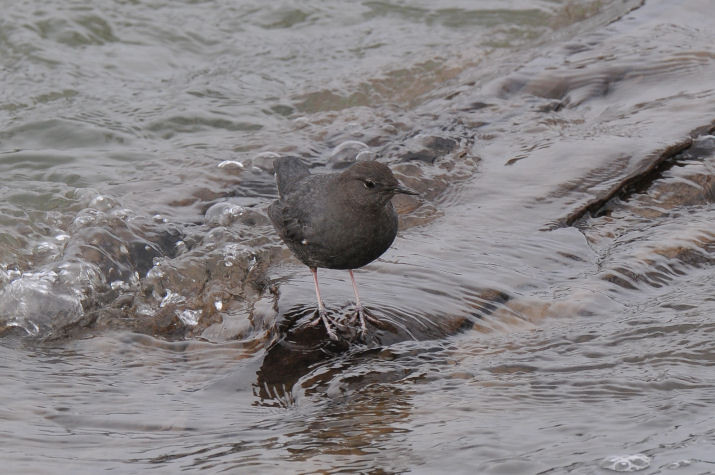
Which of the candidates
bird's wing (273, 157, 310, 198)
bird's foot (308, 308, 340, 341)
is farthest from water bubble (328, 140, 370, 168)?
bird's foot (308, 308, 340, 341)

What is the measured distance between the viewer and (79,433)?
371 cm

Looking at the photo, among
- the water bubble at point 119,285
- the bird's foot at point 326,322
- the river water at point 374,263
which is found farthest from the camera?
the water bubble at point 119,285

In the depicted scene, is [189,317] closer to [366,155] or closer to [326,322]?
[326,322]

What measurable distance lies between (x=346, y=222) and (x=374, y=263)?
2.44 feet

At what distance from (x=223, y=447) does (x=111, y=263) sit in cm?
240

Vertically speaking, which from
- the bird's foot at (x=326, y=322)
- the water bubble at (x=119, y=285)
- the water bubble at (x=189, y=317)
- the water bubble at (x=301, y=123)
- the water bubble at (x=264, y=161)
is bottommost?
the water bubble at (x=189, y=317)

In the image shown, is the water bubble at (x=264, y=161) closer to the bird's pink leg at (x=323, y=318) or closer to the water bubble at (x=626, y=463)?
the bird's pink leg at (x=323, y=318)

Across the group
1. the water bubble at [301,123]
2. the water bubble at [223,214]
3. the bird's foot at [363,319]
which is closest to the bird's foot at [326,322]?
the bird's foot at [363,319]

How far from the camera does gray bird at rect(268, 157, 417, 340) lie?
4.45m

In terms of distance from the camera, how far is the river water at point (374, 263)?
3.55 metres

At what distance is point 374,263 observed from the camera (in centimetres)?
518

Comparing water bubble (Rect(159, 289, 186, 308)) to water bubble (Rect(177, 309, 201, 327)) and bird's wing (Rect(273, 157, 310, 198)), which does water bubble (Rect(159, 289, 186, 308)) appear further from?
bird's wing (Rect(273, 157, 310, 198))

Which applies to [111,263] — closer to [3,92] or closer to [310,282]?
[310,282]

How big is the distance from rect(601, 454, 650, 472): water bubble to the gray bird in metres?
1.55
